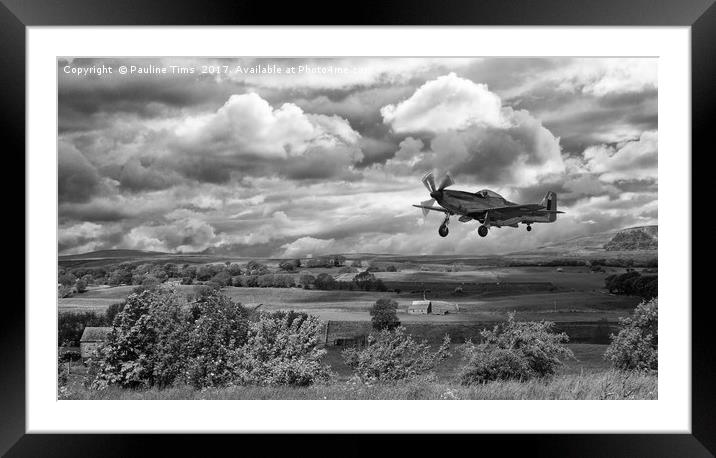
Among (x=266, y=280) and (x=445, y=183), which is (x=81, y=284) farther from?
(x=445, y=183)

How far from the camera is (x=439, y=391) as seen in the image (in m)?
5.73

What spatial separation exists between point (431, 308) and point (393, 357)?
642 mm

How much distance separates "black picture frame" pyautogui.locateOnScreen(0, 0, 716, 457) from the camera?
4.81 metres

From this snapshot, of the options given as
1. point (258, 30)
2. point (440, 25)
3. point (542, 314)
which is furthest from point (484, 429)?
point (258, 30)

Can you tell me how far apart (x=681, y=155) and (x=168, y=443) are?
5.37 m

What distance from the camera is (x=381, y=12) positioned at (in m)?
4.81

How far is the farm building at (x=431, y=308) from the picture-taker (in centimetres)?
592

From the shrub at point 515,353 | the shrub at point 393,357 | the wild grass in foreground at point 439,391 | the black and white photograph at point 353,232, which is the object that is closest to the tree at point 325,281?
the black and white photograph at point 353,232

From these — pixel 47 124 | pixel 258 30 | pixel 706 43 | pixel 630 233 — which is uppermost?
pixel 258 30

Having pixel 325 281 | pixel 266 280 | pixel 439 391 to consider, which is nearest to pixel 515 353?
pixel 439 391

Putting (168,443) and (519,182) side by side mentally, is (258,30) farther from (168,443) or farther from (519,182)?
(168,443)

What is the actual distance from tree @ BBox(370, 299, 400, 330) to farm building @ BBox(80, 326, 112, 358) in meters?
2.77

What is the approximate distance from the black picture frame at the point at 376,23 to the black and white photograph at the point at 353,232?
672 mm

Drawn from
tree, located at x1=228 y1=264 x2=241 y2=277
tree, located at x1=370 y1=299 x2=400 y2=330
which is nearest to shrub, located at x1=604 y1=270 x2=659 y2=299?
tree, located at x1=370 y1=299 x2=400 y2=330
